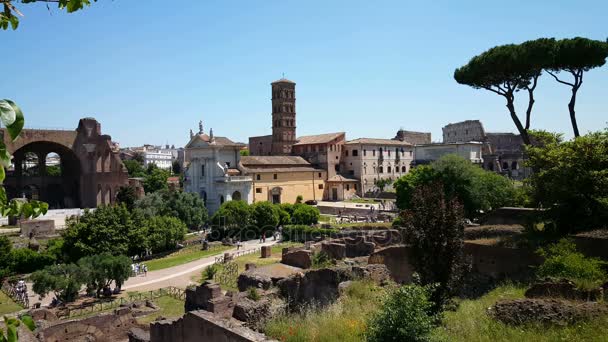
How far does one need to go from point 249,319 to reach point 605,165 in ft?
35.7

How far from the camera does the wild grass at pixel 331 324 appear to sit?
8.73 metres

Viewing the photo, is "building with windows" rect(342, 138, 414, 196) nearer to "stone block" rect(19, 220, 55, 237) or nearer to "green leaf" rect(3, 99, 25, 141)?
"stone block" rect(19, 220, 55, 237)

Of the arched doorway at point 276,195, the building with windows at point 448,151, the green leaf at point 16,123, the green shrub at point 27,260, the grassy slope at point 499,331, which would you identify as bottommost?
the green shrub at point 27,260

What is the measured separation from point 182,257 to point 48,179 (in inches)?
1447

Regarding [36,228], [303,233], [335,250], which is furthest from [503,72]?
[36,228]

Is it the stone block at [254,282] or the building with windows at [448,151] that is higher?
the building with windows at [448,151]

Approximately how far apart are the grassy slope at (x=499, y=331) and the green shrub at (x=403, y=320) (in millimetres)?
357

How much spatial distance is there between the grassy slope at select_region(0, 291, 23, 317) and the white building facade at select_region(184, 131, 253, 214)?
25.7m

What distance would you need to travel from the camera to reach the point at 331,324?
921cm

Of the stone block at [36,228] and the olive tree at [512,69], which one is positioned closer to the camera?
the olive tree at [512,69]

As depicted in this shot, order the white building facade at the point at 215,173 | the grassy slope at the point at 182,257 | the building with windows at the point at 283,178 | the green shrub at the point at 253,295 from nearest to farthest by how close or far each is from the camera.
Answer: the green shrub at the point at 253,295
the grassy slope at the point at 182,257
the white building facade at the point at 215,173
the building with windows at the point at 283,178

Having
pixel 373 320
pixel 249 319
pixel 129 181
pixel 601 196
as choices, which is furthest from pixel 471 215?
pixel 129 181

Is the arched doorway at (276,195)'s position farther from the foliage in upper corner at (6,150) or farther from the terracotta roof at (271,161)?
the foliage in upper corner at (6,150)

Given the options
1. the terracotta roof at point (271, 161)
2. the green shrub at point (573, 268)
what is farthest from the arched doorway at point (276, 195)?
the green shrub at point (573, 268)
